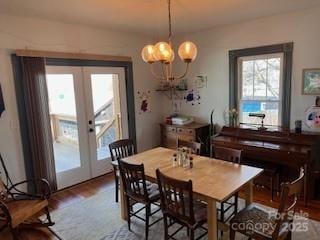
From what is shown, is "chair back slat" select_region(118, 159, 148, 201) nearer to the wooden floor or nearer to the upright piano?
the wooden floor

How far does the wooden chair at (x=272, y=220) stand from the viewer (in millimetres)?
1812

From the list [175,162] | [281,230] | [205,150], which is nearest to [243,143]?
[205,150]

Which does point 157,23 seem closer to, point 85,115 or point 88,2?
point 88,2

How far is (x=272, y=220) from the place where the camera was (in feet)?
6.82

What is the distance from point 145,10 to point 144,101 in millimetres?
2126

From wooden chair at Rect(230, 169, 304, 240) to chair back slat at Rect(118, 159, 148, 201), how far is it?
36.4 inches

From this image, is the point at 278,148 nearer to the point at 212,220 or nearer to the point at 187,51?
the point at 212,220

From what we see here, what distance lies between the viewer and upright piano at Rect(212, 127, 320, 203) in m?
3.17

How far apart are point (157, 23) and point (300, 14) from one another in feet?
6.90

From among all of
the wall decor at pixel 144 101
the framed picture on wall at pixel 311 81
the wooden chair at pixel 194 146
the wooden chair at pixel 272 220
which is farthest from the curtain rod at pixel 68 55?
the wooden chair at pixel 272 220

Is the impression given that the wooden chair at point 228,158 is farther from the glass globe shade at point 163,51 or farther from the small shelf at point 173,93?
the small shelf at point 173,93

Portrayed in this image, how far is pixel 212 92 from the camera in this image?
15.2 ft

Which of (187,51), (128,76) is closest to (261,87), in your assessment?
(187,51)

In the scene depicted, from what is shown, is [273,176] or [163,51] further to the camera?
[273,176]
